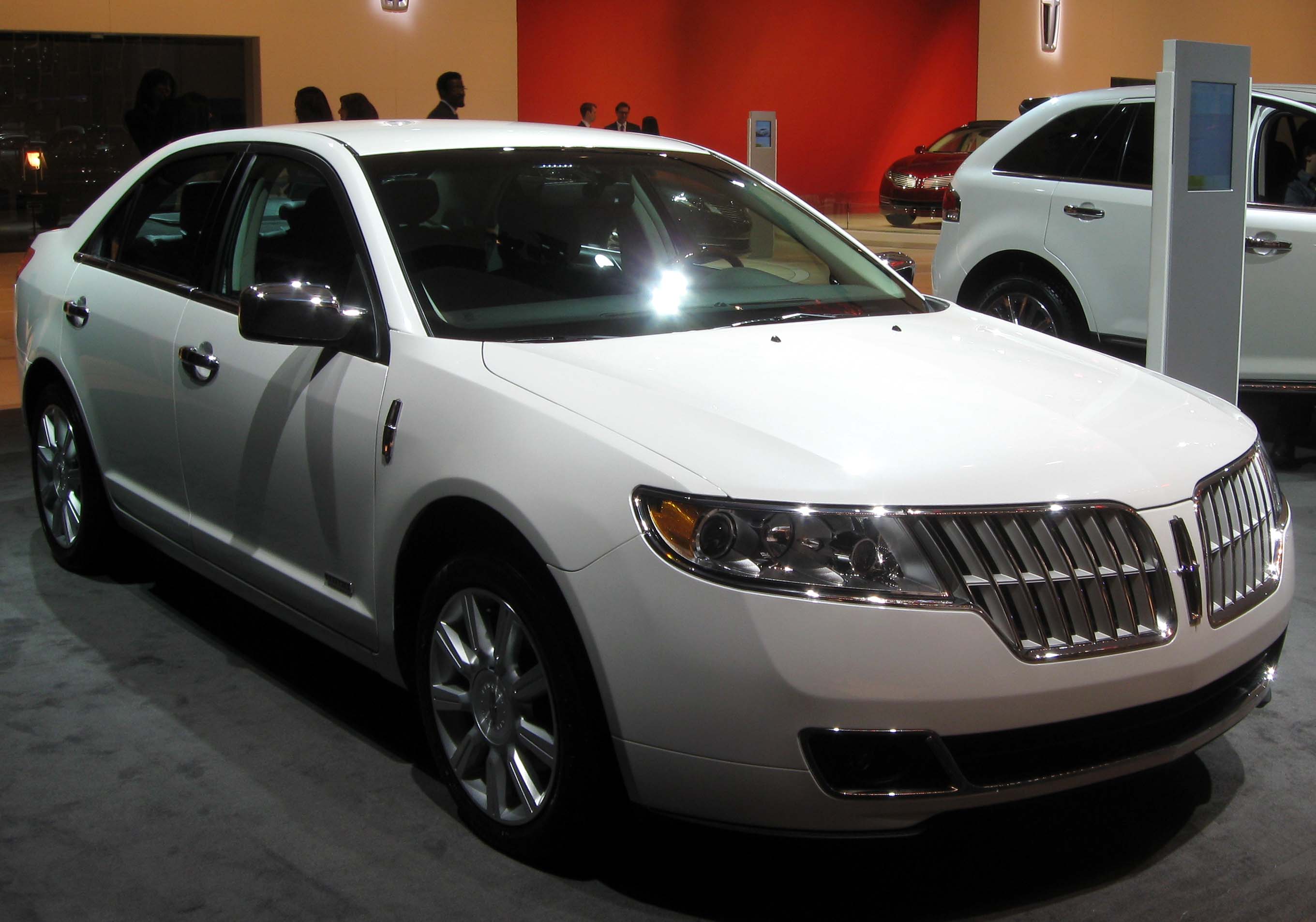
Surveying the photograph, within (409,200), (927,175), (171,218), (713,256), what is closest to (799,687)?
(409,200)

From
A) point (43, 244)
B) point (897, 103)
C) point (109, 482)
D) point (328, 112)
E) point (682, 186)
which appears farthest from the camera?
point (897, 103)

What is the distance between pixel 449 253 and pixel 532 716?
115 centimetres

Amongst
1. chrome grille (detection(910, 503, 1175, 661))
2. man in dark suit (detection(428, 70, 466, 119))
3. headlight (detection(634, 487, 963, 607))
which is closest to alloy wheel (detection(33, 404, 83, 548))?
headlight (detection(634, 487, 963, 607))

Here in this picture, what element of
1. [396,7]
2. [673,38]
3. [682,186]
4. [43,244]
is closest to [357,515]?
[682,186]

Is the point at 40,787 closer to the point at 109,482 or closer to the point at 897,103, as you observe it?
the point at 109,482

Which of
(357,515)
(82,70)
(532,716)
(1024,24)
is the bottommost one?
(532,716)

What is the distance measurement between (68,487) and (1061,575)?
345 centimetres

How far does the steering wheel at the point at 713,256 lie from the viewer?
3805 millimetres

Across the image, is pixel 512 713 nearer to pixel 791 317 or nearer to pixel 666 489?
pixel 666 489

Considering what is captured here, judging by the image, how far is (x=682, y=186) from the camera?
398 cm

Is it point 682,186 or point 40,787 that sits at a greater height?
point 682,186

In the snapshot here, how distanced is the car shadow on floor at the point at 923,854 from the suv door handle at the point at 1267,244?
10.8 feet

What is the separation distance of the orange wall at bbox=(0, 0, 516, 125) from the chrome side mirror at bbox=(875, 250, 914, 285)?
13092 millimetres

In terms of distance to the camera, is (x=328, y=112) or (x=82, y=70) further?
(x=82, y=70)
